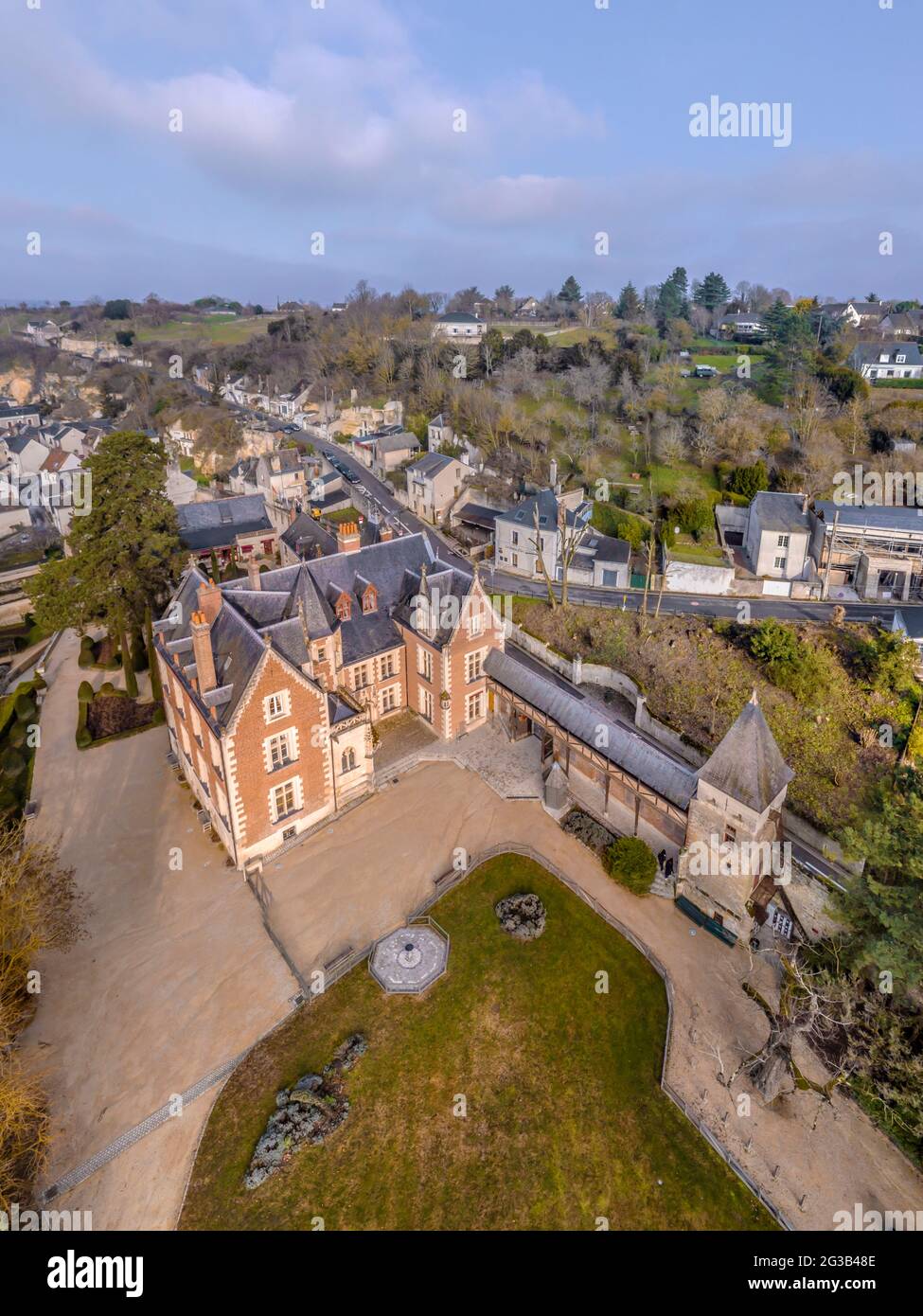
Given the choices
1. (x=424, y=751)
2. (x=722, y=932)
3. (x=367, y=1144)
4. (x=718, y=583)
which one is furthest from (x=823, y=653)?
(x=367, y=1144)

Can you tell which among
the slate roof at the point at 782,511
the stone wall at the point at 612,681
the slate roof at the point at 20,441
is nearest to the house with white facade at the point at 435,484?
the stone wall at the point at 612,681

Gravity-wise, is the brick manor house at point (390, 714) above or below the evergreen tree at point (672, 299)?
below

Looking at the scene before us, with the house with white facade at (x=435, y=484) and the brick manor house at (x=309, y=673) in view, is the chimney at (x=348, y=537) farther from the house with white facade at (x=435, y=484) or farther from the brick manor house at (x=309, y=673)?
the house with white facade at (x=435, y=484)

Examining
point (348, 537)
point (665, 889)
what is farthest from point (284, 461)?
point (665, 889)

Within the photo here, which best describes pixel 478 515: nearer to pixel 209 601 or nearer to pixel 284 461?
pixel 284 461

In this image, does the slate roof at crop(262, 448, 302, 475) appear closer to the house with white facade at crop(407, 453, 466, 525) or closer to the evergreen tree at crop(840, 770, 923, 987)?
the house with white facade at crop(407, 453, 466, 525)
